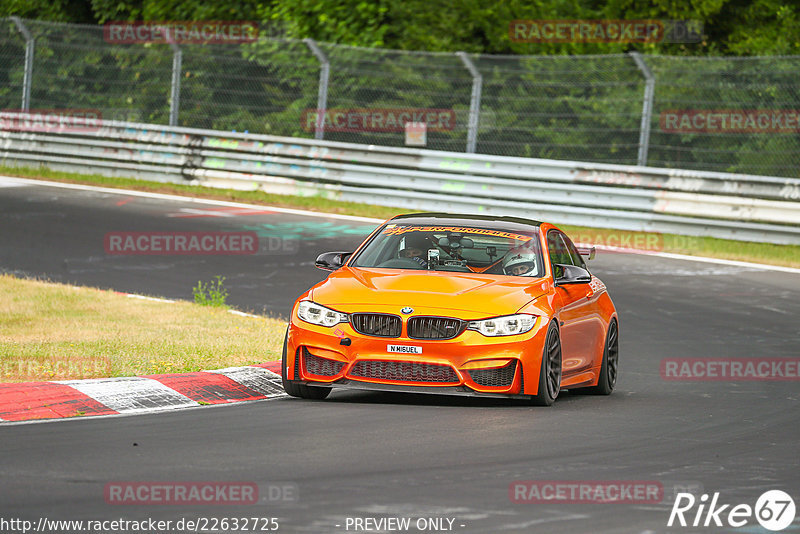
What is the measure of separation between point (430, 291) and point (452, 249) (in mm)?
1177

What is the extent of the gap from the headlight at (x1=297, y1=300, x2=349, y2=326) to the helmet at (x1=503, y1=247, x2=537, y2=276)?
1580 millimetres

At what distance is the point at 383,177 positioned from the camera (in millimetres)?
24484

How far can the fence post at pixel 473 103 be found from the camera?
23.6 m

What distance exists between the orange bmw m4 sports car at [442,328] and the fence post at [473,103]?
1287 centimetres

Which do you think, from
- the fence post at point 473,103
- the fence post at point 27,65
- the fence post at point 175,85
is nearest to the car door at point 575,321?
the fence post at point 473,103

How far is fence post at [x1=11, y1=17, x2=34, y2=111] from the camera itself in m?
27.5

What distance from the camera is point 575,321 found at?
10742 mm

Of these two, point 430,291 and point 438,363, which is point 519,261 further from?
point 438,363

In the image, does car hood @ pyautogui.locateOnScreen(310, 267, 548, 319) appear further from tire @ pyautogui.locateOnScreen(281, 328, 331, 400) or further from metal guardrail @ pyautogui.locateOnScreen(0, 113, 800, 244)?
metal guardrail @ pyautogui.locateOnScreen(0, 113, 800, 244)

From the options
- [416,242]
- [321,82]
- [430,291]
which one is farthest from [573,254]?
[321,82]

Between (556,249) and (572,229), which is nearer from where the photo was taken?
(556,249)

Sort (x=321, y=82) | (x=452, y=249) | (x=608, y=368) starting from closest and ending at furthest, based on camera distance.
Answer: (x=452, y=249) < (x=608, y=368) < (x=321, y=82)

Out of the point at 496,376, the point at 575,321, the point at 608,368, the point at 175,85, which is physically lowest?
the point at 608,368


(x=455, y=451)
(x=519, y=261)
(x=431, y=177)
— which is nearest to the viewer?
(x=455, y=451)
